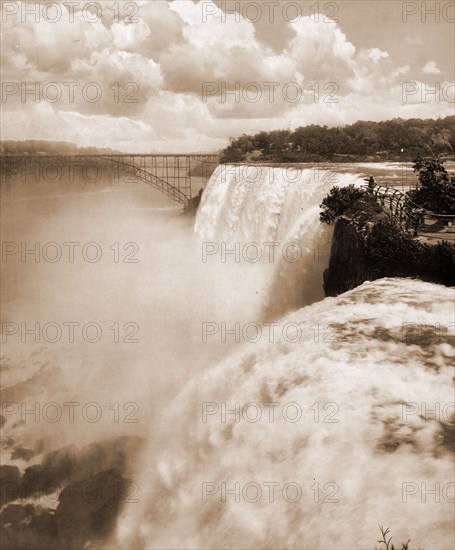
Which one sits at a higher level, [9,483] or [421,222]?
[421,222]

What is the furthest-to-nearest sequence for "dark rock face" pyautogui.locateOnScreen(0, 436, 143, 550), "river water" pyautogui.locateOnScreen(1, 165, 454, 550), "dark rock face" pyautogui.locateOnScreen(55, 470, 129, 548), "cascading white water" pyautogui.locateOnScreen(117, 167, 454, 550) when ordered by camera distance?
"dark rock face" pyautogui.locateOnScreen(0, 436, 143, 550)
"dark rock face" pyautogui.locateOnScreen(55, 470, 129, 548)
"river water" pyautogui.locateOnScreen(1, 165, 454, 550)
"cascading white water" pyautogui.locateOnScreen(117, 167, 454, 550)

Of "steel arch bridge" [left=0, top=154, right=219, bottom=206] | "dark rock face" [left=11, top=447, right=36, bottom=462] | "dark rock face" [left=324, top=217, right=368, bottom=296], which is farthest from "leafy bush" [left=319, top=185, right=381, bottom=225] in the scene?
"steel arch bridge" [left=0, top=154, right=219, bottom=206]

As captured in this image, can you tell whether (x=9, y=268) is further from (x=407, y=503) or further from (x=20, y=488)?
(x=407, y=503)

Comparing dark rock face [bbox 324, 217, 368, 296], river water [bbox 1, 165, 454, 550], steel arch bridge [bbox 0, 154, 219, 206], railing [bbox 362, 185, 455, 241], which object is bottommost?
river water [bbox 1, 165, 454, 550]

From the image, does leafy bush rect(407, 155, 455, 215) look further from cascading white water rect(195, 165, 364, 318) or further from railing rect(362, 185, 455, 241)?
cascading white water rect(195, 165, 364, 318)

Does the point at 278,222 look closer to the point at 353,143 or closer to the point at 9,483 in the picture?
the point at 9,483

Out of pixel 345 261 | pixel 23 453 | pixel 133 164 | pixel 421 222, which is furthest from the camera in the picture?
pixel 133 164

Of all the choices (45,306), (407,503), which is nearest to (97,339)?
(45,306)

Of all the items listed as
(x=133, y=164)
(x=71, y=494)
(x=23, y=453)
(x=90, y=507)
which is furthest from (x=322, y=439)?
(x=133, y=164)

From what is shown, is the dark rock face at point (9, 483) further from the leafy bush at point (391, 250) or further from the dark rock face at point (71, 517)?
the leafy bush at point (391, 250)
